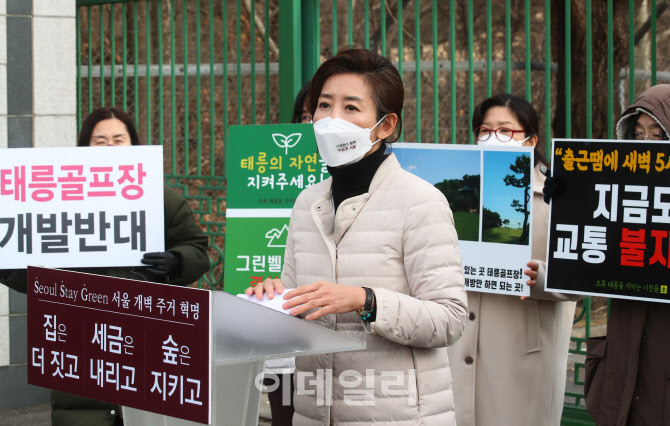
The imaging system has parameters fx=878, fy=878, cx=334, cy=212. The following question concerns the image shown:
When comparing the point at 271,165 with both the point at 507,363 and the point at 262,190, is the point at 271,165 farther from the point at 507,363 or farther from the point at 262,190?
the point at 507,363

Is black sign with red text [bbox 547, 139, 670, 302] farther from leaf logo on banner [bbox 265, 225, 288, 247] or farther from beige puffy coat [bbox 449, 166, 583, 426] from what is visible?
leaf logo on banner [bbox 265, 225, 288, 247]

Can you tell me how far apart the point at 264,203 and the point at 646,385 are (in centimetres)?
221

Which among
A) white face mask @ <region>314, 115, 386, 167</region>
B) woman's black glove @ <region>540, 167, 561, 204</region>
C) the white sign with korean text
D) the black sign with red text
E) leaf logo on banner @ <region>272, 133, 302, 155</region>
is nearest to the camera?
white face mask @ <region>314, 115, 386, 167</region>

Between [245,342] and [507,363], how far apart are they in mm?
2020

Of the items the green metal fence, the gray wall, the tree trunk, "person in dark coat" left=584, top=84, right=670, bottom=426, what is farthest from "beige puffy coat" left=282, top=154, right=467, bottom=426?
the tree trunk

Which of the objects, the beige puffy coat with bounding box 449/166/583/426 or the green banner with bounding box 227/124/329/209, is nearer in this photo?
the beige puffy coat with bounding box 449/166/583/426

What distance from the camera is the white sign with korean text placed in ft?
12.9

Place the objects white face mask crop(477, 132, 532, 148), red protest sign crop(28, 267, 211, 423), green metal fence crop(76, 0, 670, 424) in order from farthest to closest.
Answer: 1. green metal fence crop(76, 0, 670, 424)
2. white face mask crop(477, 132, 532, 148)
3. red protest sign crop(28, 267, 211, 423)

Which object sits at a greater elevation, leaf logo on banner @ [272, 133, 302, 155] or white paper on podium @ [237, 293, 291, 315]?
leaf logo on banner @ [272, 133, 302, 155]

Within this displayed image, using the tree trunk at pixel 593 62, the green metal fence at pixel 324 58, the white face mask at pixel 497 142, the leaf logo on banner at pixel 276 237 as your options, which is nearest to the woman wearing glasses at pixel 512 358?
the white face mask at pixel 497 142

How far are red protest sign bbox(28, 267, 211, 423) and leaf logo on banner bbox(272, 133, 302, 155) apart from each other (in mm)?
2334

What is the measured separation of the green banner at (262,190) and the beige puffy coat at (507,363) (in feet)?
3.83

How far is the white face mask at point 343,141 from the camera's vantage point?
8.20ft

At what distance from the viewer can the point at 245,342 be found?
2.14 metres
